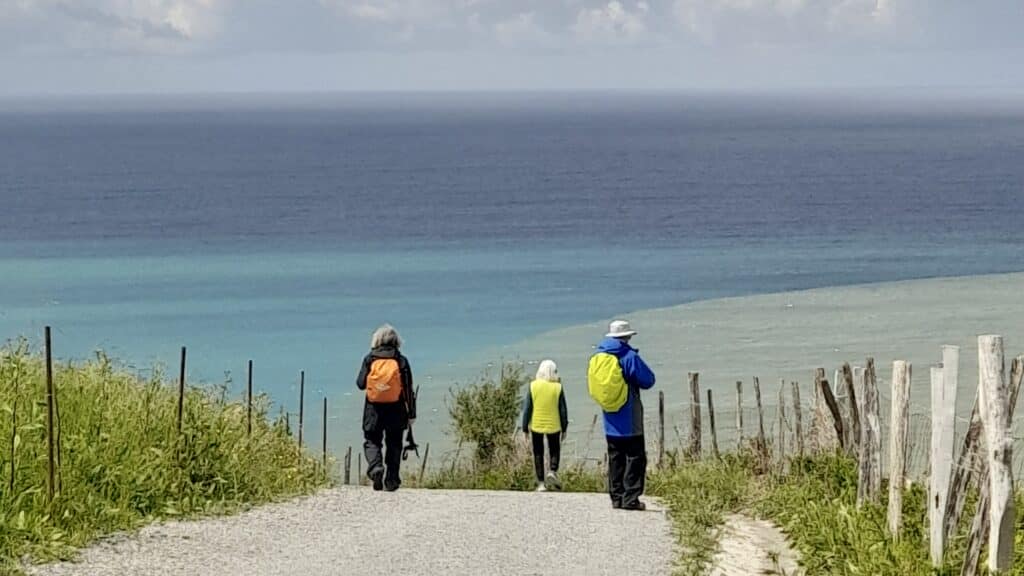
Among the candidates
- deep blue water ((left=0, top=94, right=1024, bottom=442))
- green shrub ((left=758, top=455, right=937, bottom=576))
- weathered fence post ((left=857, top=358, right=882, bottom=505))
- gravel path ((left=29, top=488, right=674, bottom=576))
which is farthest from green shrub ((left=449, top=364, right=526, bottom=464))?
weathered fence post ((left=857, top=358, right=882, bottom=505))

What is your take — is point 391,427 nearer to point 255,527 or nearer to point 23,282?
point 255,527

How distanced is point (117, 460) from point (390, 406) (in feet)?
9.64

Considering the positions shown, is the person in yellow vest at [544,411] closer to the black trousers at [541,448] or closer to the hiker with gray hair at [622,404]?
the black trousers at [541,448]

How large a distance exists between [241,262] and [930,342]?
34.6 meters

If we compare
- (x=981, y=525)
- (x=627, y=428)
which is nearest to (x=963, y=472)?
(x=981, y=525)

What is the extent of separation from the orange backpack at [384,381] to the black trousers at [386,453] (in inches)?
13.5

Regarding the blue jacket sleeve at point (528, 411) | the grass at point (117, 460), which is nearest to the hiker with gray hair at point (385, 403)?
the grass at point (117, 460)

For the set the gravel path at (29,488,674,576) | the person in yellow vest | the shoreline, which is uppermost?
the shoreline

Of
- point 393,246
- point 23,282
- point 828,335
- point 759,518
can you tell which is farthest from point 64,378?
point 393,246

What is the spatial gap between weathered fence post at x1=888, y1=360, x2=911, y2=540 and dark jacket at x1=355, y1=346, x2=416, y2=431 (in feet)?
15.6

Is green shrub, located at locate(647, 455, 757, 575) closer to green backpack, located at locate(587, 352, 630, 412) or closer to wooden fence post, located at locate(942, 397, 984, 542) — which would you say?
green backpack, located at locate(587, 352, 630, 412)

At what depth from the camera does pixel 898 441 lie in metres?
10.5

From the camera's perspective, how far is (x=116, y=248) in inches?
2744

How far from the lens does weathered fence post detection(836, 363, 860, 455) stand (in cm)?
1242
